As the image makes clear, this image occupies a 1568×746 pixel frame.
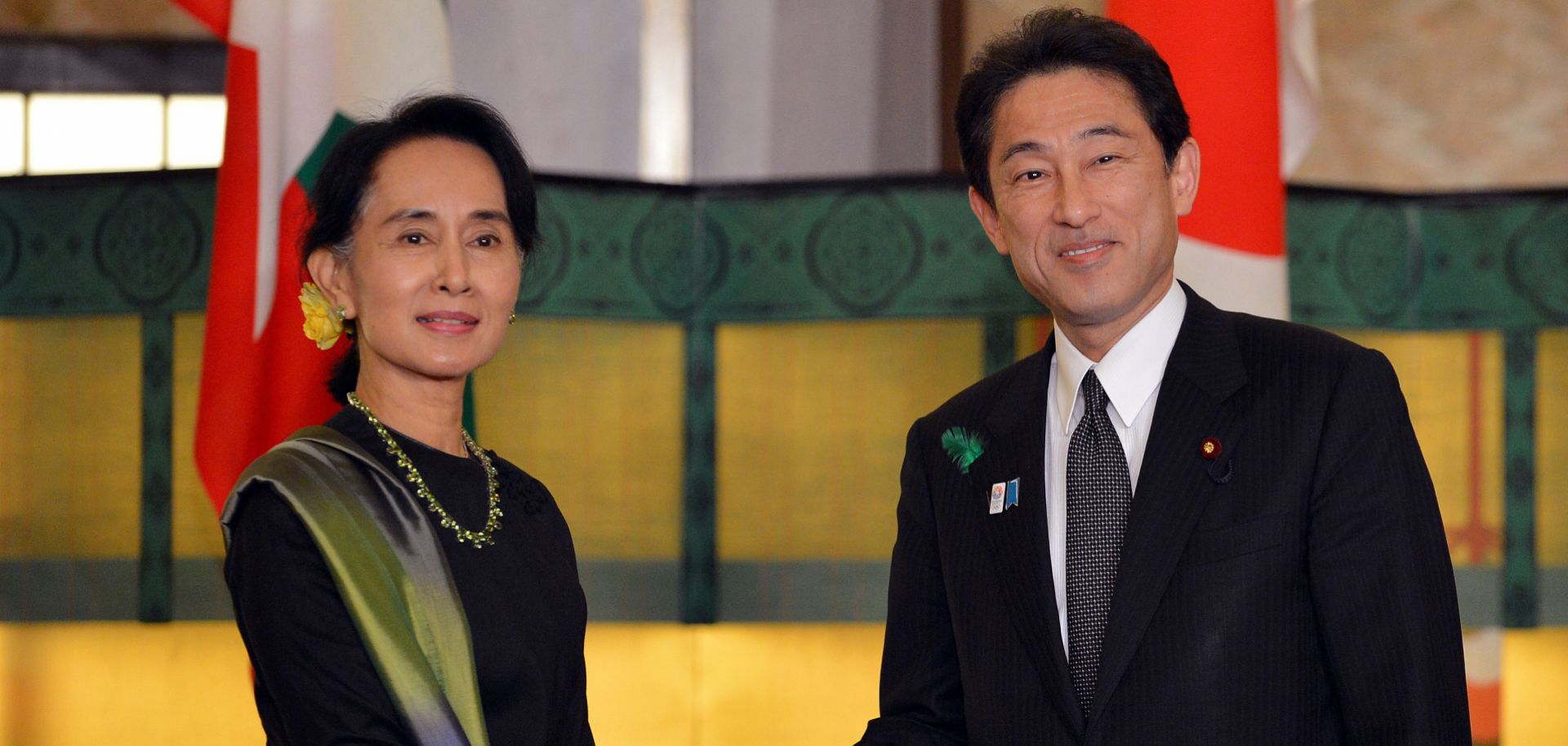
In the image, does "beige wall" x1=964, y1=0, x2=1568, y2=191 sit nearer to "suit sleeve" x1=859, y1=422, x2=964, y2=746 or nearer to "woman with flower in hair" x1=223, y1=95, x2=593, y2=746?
"suit sleeve" x1=859, y1=422, x2=964, y2=746

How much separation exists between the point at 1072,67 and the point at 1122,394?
46cm

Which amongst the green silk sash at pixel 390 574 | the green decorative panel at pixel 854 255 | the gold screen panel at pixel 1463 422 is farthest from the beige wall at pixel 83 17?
the gold screen panel at pixel 1463 422

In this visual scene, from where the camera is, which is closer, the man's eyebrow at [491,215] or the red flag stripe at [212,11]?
the man's eyebrow at [491,215]

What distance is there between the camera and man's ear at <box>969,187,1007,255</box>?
6.92 feet

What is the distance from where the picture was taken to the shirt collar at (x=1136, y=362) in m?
1.98

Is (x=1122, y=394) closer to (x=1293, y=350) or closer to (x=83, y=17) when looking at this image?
(x=1293, y=350)

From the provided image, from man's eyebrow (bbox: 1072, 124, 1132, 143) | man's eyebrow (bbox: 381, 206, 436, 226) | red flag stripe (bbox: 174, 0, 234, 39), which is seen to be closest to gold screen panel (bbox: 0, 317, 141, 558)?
red flag stripe (bbox: 174, 0, 234, 39)

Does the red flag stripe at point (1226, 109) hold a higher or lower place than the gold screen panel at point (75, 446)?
higher

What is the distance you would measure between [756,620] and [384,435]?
208 cm

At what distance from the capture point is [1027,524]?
1990 millimetres

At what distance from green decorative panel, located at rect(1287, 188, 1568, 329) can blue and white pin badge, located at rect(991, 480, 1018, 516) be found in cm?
211

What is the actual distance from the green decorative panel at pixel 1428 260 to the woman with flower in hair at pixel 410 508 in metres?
2.48

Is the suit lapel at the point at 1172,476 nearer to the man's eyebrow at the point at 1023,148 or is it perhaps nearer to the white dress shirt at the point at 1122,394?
the white dress shirt at the point at 1122,394

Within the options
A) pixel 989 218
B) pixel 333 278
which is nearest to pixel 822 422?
pixel 989 218
